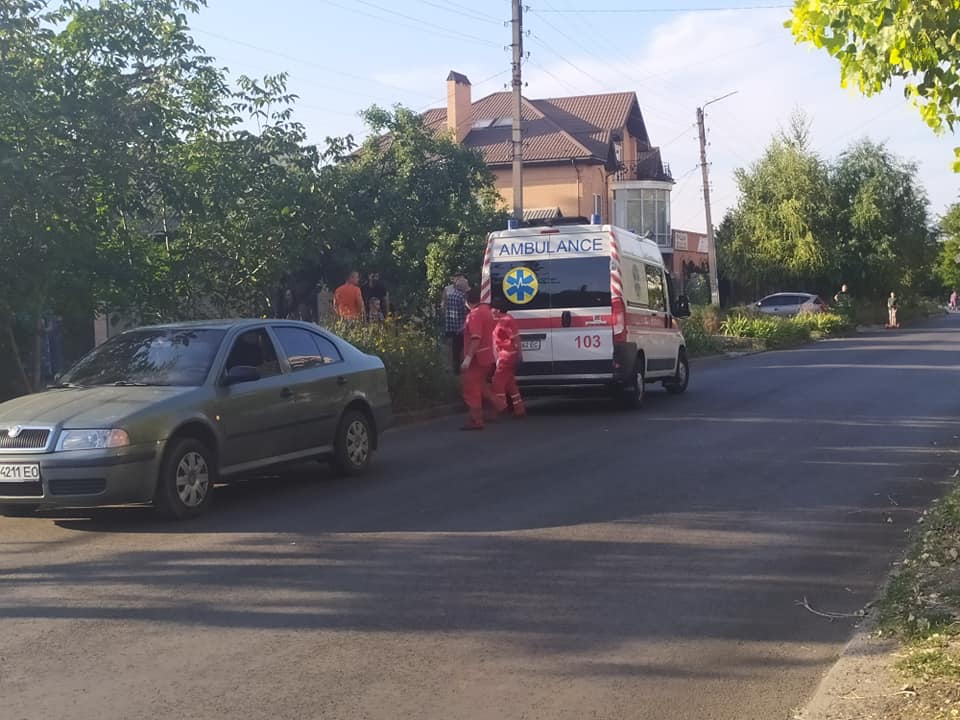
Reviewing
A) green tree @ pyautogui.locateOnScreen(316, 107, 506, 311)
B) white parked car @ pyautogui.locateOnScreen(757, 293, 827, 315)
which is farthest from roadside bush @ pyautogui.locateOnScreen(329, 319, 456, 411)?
white parked car @ pyautogui.locateOnScreen(757, 293, 827, 315)

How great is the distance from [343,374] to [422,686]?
603 cm

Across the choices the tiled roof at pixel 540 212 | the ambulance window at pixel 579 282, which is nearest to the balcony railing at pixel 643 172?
the tiled roof at pixel 540 212

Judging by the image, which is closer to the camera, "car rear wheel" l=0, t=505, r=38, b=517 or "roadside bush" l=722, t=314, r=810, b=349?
"car rear wheel" l=0, t=505, r=38, b=517

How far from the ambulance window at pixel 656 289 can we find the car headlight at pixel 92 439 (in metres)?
10.8

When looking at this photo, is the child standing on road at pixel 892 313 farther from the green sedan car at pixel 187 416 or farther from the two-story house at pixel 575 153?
the green sedan car at pixel 187 416

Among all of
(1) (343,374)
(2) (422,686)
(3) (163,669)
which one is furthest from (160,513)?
(2) (422,686)

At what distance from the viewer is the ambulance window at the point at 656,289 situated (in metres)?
18.4

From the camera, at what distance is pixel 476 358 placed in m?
15.4

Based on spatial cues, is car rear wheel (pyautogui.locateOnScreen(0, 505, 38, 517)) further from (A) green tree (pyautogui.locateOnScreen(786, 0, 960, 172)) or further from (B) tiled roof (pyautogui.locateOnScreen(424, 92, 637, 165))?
(B) tiled roof (pyautogui.locateOnScreen(424, 92, 637, 165))

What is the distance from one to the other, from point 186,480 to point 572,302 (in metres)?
8.27

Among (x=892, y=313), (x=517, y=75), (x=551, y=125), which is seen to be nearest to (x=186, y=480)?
(x=517, y=75)

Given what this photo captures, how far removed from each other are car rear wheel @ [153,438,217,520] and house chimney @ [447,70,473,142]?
44253mm

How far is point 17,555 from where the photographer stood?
8.18 metres

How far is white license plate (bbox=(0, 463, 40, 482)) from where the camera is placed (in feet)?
28.4
